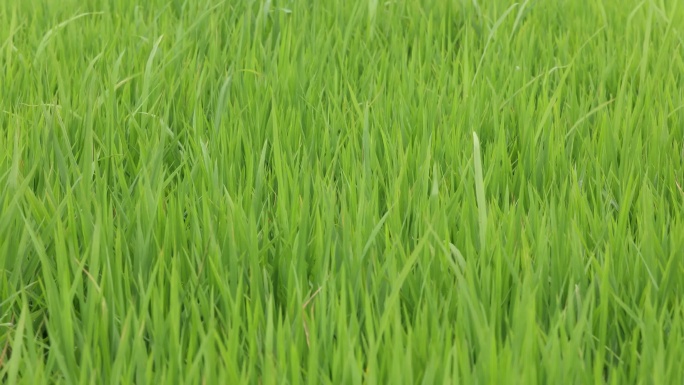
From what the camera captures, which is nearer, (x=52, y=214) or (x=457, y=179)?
(x=52, y=214)

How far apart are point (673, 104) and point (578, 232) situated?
2.09ft

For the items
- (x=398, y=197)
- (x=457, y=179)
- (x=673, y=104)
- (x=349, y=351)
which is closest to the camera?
(x=349, y=351)

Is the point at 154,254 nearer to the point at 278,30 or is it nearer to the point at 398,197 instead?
the point at 398,197

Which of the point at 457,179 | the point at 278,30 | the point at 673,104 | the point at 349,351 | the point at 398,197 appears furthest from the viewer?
the point at 278,30

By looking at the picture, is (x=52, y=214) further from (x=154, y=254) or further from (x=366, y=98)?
(x=366, y=98)

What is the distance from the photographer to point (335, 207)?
123cm

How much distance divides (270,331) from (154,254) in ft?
0.88

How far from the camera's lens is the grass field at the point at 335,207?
36.0 inches

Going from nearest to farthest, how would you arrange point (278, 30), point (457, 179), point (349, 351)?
point (349, 351) < point (457, 179) < point (278, 30)

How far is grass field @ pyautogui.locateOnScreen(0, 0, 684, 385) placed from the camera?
92 centimetres

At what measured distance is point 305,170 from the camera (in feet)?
4.27

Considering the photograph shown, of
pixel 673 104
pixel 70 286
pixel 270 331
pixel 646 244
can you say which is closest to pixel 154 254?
pixel 70 286

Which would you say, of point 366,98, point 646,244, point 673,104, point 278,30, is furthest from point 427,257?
point 278,30

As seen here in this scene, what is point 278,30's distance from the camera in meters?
2.10
